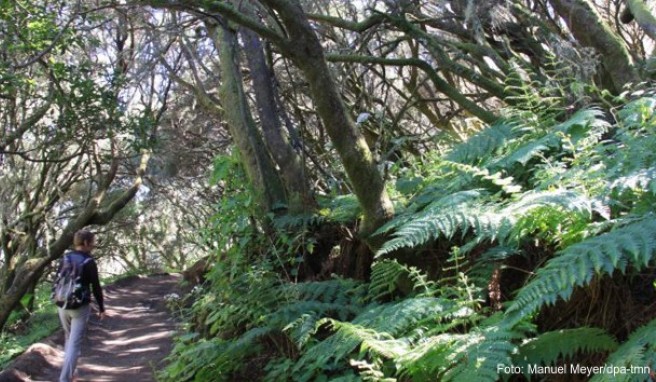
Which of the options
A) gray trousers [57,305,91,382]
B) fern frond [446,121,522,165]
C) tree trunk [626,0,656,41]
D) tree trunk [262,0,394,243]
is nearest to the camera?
tree trunk [262,0,394,243]

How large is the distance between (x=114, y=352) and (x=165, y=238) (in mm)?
17972

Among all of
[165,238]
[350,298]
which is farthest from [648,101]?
[165,238]

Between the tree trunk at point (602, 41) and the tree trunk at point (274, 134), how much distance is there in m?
3.17

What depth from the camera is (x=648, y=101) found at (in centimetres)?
410

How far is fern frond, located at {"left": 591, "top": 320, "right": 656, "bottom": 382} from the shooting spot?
2.43 m

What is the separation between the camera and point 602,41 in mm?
6254

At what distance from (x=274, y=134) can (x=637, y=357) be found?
201 inches

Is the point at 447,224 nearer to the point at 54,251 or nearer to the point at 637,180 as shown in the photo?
the point at 637,180

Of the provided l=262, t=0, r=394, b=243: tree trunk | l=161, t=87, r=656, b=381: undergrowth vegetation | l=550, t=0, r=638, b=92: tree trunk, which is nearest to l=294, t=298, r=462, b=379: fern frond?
l=161, t=87, r=656, b=381: undergrowth vegetation

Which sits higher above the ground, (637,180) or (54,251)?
(54,251)

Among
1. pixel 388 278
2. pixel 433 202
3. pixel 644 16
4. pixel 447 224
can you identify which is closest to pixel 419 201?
pixel 433 202

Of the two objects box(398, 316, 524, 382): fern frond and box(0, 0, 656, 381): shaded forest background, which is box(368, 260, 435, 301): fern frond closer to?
box(0, 0, 656, 381): shaded forest background

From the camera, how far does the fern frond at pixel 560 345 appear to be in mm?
2914

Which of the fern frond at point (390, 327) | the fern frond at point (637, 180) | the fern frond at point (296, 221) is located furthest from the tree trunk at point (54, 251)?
the fern frond at point (637, 180)
